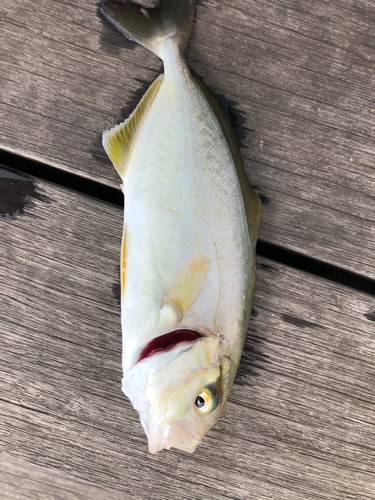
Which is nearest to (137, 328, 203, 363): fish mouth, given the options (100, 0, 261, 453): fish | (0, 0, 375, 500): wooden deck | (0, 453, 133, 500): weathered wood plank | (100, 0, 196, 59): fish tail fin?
(100, 0, 261, 453): fish

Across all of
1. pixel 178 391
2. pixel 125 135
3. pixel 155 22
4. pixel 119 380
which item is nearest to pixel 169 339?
pixel 178 391

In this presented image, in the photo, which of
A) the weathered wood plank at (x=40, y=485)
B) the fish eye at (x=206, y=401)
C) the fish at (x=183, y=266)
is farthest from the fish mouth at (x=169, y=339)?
the weathered wood plank at (x=40, y=485)

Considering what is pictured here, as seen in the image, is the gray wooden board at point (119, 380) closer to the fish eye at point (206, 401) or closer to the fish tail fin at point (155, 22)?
the fish eye at point (206, 401)

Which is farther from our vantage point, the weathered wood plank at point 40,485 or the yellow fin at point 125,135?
the weathered wood plank at point 40,485

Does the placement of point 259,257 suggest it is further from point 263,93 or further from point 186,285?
point 263,93

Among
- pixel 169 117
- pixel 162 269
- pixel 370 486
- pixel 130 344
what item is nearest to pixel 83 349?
pixel 130 344

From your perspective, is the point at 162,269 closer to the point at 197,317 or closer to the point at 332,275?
the point at 197,317
